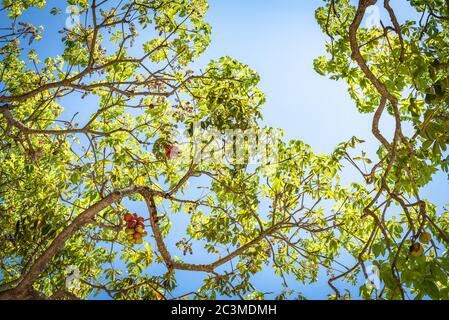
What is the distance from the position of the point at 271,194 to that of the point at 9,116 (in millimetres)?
3095

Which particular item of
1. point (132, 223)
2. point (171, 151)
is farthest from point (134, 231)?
point (171, 151)

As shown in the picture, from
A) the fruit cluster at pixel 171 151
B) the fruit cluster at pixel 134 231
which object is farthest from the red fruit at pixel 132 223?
the fruit cluster at pixel 171 151

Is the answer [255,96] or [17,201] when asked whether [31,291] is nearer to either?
[255,96]

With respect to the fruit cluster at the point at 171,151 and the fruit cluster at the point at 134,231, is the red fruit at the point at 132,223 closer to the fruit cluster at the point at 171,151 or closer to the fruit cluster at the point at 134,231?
the fruit cluster at the point at 134,231

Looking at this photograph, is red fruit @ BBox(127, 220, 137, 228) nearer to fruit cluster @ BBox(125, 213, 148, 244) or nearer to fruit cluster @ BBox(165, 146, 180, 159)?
fruit cluster @ BBox(125, 213, 148, 244)

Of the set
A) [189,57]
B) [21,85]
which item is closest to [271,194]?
[189,57]

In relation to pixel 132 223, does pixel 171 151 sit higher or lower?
higher

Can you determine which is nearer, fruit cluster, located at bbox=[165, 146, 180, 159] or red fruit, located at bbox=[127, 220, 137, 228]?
red fruit, located at bbox=[127, 220, 137, 228]

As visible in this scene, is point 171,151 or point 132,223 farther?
point 171,151

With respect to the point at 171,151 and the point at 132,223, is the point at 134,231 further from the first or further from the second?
the point at 171,151

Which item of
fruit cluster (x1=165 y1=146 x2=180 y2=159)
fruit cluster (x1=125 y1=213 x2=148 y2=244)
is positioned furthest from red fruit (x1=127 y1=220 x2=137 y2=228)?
fruit cluster (x1=165 y1=146 x2=180 y2=159)

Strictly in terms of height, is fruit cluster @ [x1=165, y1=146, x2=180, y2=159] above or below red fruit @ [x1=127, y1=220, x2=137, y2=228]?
above

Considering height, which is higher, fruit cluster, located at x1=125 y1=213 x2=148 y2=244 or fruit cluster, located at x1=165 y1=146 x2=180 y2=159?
fruit cluster, located at x1=165 y1=146 x2=180 y2=159

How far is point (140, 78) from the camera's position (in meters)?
4.88
